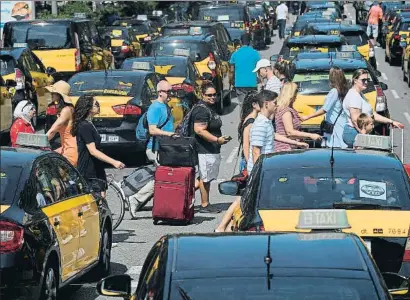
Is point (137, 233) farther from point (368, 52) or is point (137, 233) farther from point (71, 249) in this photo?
point (368, 52)

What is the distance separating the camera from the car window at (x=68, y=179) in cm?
1047

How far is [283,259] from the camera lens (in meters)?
5.87

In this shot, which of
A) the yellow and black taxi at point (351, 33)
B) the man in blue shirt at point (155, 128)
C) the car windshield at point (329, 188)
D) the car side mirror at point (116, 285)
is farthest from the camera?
the yellow and black taxi at point (351, 33)

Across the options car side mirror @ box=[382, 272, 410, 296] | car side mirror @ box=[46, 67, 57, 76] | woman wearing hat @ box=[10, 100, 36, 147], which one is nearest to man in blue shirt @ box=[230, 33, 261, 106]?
car side mirror @ box=[46, 67, 57, 76]

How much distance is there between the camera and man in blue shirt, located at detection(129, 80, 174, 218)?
597 inches

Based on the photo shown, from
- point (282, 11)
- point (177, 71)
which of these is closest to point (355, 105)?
point (177, 71)

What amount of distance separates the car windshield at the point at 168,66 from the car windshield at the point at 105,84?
364 cm

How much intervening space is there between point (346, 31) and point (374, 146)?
19.2m

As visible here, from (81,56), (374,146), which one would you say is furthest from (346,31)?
(374,146)

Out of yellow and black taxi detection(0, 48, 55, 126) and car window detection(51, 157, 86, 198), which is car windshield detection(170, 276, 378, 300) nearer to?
car window detection(51, 157, 86, 198)

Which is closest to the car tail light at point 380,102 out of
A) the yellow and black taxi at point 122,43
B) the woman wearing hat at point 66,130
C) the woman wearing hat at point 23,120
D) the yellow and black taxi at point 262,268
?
the woman wearing hat at point 23,120

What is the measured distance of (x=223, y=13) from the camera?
44.5 m

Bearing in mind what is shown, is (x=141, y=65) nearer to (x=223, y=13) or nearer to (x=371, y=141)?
(x=371, y=141)

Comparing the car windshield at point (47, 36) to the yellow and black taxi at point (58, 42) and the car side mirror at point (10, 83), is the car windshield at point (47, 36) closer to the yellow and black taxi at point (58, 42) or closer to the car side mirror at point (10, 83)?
the yellow and black taxi at point (58, 42)
